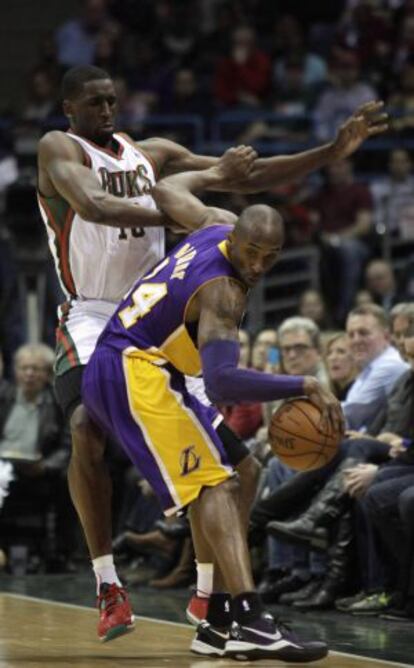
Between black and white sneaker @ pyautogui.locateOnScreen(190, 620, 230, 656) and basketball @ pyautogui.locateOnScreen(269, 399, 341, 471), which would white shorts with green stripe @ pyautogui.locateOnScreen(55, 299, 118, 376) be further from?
black and white sneaker @ pyautogui.locateOnScreen(190, 620, 230, 656)

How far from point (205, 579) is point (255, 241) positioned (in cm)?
148

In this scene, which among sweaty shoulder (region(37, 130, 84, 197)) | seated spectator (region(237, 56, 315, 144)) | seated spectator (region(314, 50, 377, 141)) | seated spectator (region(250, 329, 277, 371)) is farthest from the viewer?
seated spectator (region(314, 50, 377, 141))

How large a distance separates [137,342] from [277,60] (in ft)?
34.3

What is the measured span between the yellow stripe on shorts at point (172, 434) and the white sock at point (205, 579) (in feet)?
1.61

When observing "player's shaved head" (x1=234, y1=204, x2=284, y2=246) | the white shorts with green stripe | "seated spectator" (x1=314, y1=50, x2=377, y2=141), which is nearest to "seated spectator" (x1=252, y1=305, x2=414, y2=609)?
the white shorts with green stripe

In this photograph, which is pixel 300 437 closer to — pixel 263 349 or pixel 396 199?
pixel 263 349

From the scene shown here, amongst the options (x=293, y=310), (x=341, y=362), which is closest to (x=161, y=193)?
(x=341, y=362)

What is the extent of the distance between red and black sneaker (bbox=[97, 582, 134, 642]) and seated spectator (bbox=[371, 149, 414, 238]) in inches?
269

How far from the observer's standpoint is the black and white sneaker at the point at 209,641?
5918 millimetres

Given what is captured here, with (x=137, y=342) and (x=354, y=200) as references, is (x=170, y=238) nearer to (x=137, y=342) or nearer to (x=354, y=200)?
(x=354, y=200)

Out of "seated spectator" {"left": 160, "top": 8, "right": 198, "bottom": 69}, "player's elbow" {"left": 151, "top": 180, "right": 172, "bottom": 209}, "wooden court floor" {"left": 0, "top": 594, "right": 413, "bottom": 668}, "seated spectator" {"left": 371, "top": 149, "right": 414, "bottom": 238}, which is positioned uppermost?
"seated spectator" {"left": 160, "top": 8, "right": 198, "bottom": 69}

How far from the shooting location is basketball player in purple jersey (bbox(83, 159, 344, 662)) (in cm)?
562

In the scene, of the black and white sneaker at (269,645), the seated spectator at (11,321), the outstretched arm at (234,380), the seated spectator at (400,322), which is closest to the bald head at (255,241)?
the outstretched arm at (234,380)

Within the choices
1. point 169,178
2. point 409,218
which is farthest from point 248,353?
point 169,178
